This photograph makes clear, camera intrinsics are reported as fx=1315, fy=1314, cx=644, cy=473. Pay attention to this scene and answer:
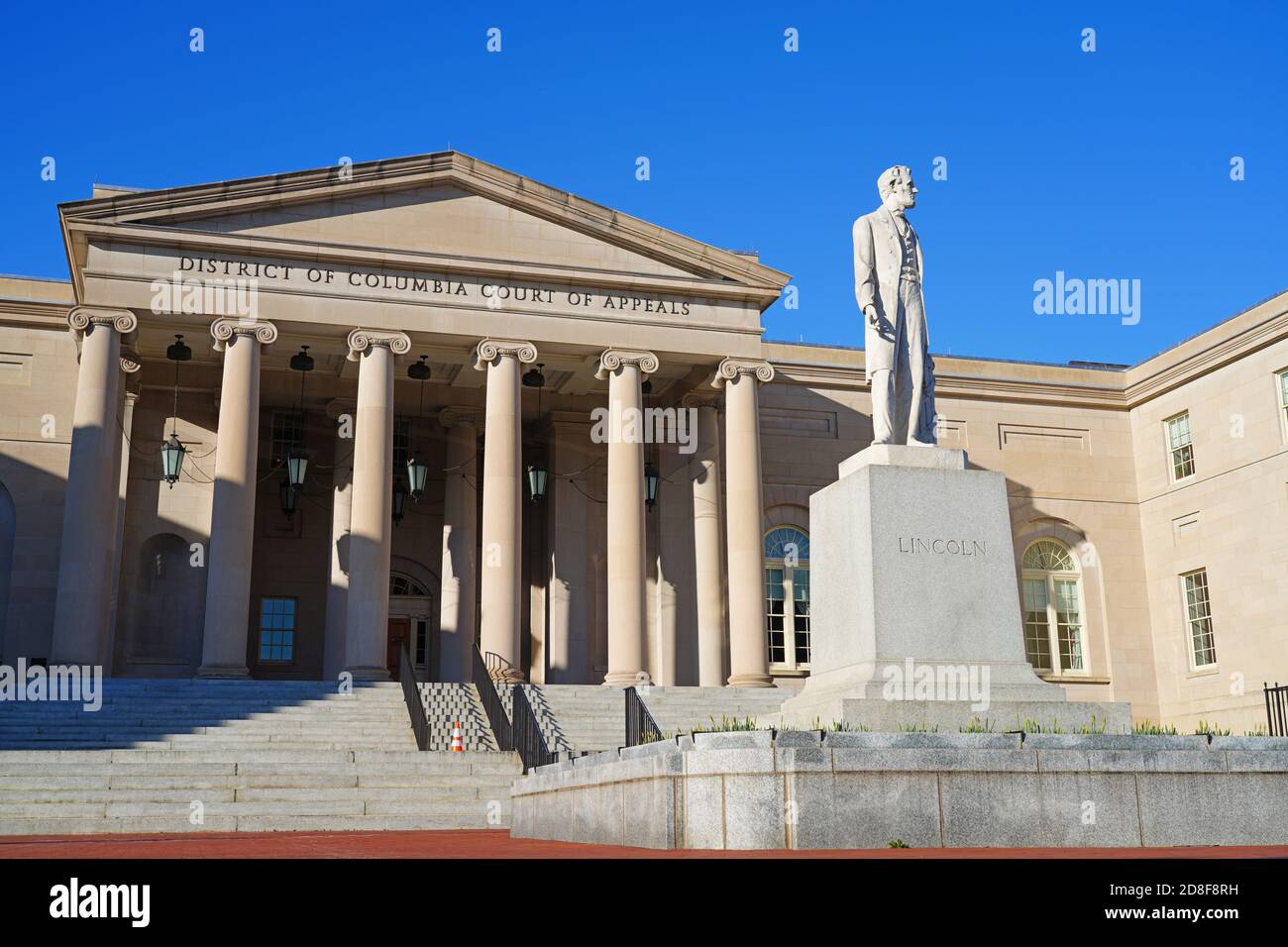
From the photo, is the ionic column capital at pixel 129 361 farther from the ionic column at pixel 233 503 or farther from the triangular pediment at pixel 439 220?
the triangular pediment at pixel 439 220

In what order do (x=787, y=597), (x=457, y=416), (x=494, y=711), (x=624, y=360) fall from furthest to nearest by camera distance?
(x=787, y=597) < (x=457, y=416) < (x=624, y=360) < (x=494, y=711)

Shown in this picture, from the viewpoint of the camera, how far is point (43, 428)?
30656mm

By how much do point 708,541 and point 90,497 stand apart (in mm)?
13546

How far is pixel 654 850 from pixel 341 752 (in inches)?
482

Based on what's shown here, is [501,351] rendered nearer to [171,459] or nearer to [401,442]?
[401,442]

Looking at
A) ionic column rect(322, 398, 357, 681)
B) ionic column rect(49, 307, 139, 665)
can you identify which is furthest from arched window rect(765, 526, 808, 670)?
ionic column rect(49, 307, 139, 665)

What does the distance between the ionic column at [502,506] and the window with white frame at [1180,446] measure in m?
18.9

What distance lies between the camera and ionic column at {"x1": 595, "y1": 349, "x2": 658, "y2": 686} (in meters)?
28.2

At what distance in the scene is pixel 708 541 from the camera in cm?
3114

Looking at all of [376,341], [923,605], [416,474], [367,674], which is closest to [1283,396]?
[416,474]

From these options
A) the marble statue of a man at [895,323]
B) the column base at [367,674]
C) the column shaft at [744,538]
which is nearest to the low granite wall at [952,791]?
the marble statue of a man at [895,323]

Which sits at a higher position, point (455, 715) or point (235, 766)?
point (455, 715)

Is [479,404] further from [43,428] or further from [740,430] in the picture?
[43,428]
